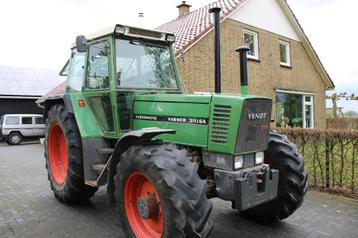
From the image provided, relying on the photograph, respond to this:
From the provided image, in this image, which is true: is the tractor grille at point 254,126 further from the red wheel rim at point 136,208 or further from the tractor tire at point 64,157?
the tractor tire at point 64,157

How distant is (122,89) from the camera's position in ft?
14.1

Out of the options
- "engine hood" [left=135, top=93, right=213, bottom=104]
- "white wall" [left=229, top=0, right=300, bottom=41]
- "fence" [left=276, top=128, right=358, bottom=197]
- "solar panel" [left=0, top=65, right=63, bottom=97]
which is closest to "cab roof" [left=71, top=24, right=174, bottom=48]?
"engine hood" [left=135, top=93, right=213, bottom=104]

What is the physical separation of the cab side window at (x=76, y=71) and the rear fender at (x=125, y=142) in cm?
166

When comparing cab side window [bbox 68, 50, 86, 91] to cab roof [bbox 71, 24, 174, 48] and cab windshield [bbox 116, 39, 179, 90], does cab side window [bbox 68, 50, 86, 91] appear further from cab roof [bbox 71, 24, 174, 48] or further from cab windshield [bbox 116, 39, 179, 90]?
cab windshield [bbox 116, 39, 179, 90]

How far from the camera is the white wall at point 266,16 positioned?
1334cm

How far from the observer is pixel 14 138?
63.7ft

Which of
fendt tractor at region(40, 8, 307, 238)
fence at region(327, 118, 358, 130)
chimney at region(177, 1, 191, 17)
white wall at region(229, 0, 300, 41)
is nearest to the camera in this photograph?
fendt tractor at region(40, 8, 307, 238)

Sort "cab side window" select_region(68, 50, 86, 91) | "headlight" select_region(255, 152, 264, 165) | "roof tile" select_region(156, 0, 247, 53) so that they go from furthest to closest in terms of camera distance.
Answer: "roof tile" select_region(156, 0, 247, 53), "cab side window" select_region(68, 50, 86, 91), "headlight" select_region(255, 152, 264, 165)

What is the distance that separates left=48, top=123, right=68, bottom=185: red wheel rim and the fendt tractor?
0.64 ft

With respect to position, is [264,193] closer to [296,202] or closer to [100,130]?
[296,202]

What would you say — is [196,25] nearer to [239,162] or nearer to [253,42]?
[253,42]

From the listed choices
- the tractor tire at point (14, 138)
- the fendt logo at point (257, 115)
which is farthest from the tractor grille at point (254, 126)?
the tractor tire at point (14, 138)

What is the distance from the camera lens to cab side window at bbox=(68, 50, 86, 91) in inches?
197

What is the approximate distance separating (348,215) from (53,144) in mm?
4696
